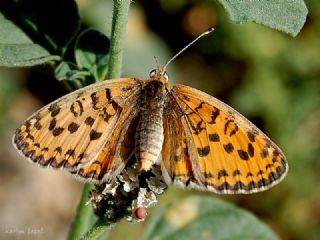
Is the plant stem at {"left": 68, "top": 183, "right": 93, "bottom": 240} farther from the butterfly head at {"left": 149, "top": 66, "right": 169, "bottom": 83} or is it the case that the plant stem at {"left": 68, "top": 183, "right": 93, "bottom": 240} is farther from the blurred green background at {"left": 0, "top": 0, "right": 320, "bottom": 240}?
the blurred green background at {"left": 0, "top": 0, "right": 320, "bottom": 240}

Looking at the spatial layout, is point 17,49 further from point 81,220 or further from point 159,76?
point 81,220

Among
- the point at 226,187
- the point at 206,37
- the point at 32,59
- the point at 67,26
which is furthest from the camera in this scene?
the point at 206,37

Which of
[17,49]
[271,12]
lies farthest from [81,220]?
[271,12]

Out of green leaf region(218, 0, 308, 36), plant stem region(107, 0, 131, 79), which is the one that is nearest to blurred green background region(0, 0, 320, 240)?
plant stem region(107, 0, 131, 79)

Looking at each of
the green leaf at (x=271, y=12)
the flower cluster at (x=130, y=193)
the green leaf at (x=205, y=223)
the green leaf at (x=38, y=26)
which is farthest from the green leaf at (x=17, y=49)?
the green leaf at (x=205, y=223)

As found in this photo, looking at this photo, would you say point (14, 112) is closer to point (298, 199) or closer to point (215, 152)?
point (298, 199)

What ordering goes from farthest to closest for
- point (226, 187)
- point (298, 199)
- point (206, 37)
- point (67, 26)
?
point (206, 37) < point (298, 199) < point (67, 26) < point (226, 187)

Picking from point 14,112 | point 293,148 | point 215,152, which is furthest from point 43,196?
point 215,152
